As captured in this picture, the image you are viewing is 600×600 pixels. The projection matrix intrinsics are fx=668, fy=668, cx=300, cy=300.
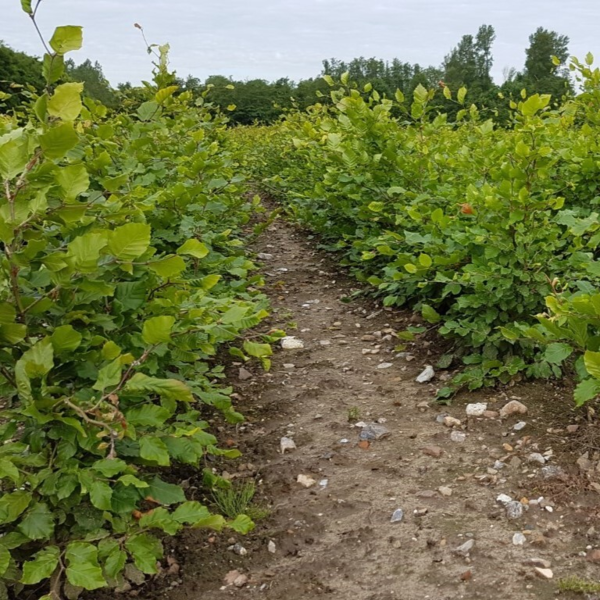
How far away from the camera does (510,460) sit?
2.67 meters

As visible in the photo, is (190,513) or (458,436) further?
(458,436)

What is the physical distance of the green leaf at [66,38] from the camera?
1585 mm

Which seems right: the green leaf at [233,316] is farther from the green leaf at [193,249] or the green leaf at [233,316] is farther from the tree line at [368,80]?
the tree line at [368,80]

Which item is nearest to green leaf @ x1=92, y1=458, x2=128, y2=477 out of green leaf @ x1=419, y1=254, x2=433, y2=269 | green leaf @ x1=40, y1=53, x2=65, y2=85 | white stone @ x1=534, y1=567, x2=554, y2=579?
green leaf @ x1=40, y1=53, x2=65, y2=85

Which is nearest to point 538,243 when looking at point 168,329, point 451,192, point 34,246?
point 451,192

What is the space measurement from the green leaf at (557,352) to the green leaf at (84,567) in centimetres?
160

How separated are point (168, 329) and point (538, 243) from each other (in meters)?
2.15

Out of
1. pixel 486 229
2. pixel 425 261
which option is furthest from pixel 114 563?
pixel 486 229

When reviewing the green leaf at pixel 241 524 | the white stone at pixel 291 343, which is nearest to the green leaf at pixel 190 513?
the green leaf at pixel 241 524

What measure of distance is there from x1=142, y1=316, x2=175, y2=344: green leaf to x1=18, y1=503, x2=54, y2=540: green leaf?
542 millimetres

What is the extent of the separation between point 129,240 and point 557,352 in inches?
60.4

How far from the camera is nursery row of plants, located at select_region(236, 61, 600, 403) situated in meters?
2.74

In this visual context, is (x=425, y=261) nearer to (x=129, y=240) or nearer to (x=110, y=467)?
(x=129, y=240)

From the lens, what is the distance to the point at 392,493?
2562 millimetres
